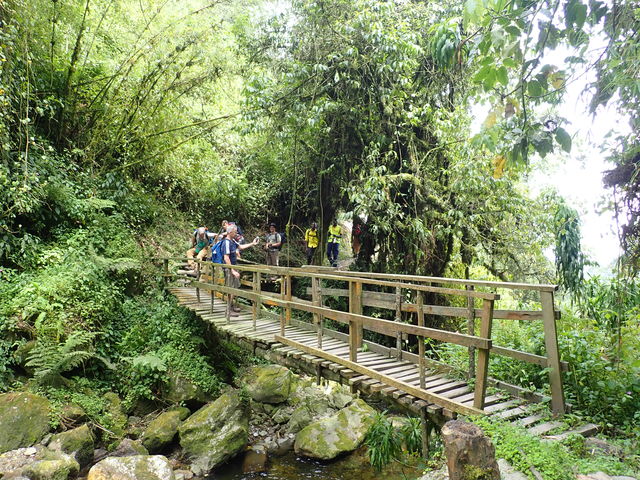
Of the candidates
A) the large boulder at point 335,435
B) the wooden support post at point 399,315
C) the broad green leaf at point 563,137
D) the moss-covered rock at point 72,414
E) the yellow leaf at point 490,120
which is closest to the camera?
the broad green leaf at point 563,137

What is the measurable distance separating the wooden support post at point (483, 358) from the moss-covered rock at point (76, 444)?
6166mm

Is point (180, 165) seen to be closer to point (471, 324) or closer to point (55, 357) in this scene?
point (55, 357)

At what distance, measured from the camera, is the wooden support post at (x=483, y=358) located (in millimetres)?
3977

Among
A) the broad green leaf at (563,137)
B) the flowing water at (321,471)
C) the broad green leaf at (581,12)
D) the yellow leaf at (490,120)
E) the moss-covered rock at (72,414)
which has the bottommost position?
the flowing water at (321,471)

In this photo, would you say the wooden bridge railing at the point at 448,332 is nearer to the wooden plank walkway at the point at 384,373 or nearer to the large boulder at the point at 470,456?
the wooden plank walkway at the point at 384,373

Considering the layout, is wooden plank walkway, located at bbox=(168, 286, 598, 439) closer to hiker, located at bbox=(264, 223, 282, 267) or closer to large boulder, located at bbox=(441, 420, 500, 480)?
large boulder, located at bbox=(441, 420, 500, 480)

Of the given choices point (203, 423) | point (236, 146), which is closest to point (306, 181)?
point (236, 146)

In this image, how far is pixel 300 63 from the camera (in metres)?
10.6

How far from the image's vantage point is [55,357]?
23.9 feet

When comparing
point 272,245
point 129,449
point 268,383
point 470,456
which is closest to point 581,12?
point 470,456

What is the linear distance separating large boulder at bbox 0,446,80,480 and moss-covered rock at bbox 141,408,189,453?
1.29 meters

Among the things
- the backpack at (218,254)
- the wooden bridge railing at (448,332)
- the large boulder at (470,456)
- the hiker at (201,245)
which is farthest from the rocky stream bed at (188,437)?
the large boulder at (470,456)

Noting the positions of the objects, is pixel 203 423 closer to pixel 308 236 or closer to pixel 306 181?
pixel 308 236

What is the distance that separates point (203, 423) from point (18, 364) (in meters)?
3.51
